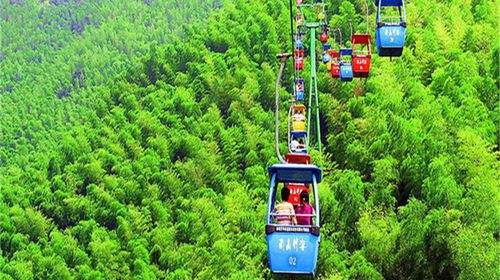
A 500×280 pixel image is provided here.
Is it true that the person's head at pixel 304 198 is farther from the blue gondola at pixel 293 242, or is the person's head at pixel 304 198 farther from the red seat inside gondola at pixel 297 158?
the red seat inside gondola at pixel 297 158

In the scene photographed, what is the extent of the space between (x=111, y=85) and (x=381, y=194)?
246 ft

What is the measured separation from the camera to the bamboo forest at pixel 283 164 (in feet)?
173

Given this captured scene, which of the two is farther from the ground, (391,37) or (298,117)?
(391,37)

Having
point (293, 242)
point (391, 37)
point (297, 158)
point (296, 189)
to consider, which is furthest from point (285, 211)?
point (391, 37)

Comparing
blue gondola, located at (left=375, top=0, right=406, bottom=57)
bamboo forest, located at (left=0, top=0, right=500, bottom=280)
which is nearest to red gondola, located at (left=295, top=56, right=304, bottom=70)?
bamboo forest, located at (left=0, top=0, right=500, bottom=280)

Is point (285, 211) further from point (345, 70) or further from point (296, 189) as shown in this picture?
point (345, 70)

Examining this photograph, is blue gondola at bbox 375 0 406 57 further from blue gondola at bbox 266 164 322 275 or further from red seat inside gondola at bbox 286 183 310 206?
blue gondola at bbox 266 164 322 275

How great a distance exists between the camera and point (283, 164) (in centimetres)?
2339

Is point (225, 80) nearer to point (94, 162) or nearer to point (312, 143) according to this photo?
point (94, 162)

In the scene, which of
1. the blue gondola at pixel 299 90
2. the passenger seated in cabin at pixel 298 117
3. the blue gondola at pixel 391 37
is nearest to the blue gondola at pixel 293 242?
the blue gondola at pixel 391 37

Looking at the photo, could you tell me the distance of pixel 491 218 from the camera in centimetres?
5547

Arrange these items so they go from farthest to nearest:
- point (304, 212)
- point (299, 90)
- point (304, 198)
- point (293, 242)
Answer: point (299, 90), point (304, 198), point (304, 212), point (293, 242)

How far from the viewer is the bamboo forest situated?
5284 cm

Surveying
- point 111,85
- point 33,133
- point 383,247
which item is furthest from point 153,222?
point 33,133
